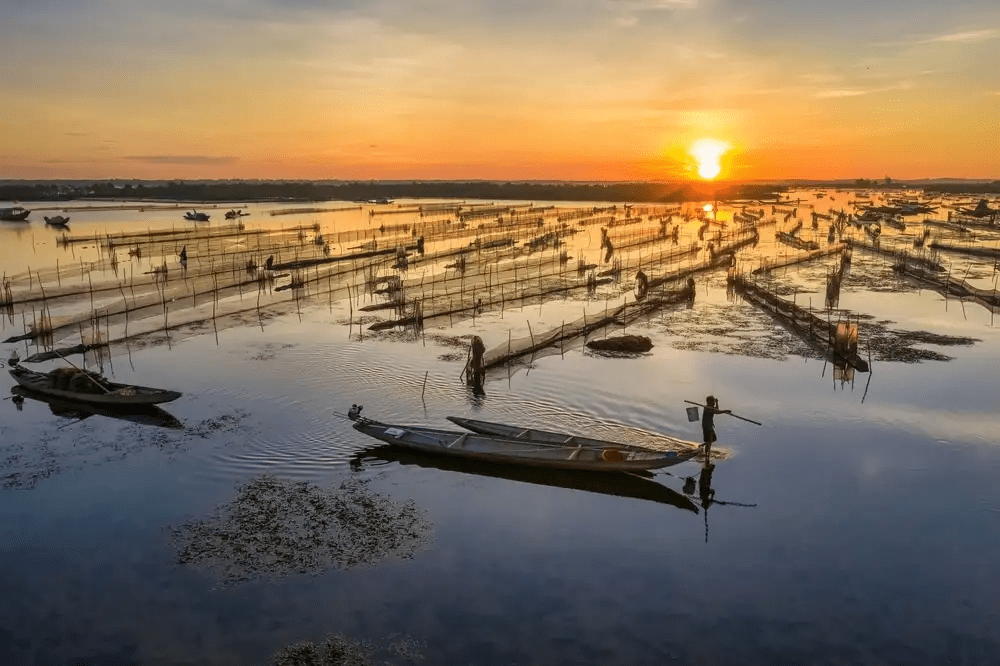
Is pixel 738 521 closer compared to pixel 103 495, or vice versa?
pixel 738 521

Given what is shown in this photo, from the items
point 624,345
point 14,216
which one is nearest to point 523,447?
point 624,345

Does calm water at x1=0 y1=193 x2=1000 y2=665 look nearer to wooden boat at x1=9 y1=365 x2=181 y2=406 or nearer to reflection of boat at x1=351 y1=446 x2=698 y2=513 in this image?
reflection of boat at x1=351 y1=446 x2=698 y2=513

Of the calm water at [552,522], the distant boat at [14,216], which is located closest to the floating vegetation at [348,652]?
the calm water at [552,522]

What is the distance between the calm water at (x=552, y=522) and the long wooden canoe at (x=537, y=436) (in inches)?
30.9

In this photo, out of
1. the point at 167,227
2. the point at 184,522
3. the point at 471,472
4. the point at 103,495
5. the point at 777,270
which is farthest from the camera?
the point at 167,227

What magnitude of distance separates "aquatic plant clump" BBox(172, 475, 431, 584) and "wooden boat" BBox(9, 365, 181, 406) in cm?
571

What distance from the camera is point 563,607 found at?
10.5 meters

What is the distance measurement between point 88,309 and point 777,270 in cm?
3931

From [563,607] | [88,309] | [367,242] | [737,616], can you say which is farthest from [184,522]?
[367,242]

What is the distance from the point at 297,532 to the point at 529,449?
520 cm

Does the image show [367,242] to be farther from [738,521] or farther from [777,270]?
[738,521]

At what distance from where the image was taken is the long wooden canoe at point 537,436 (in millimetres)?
15148

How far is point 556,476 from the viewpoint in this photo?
14844mm

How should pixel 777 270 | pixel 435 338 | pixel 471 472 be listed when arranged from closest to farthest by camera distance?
pixel 471 472
pixel 435 338
pixel 777 270
